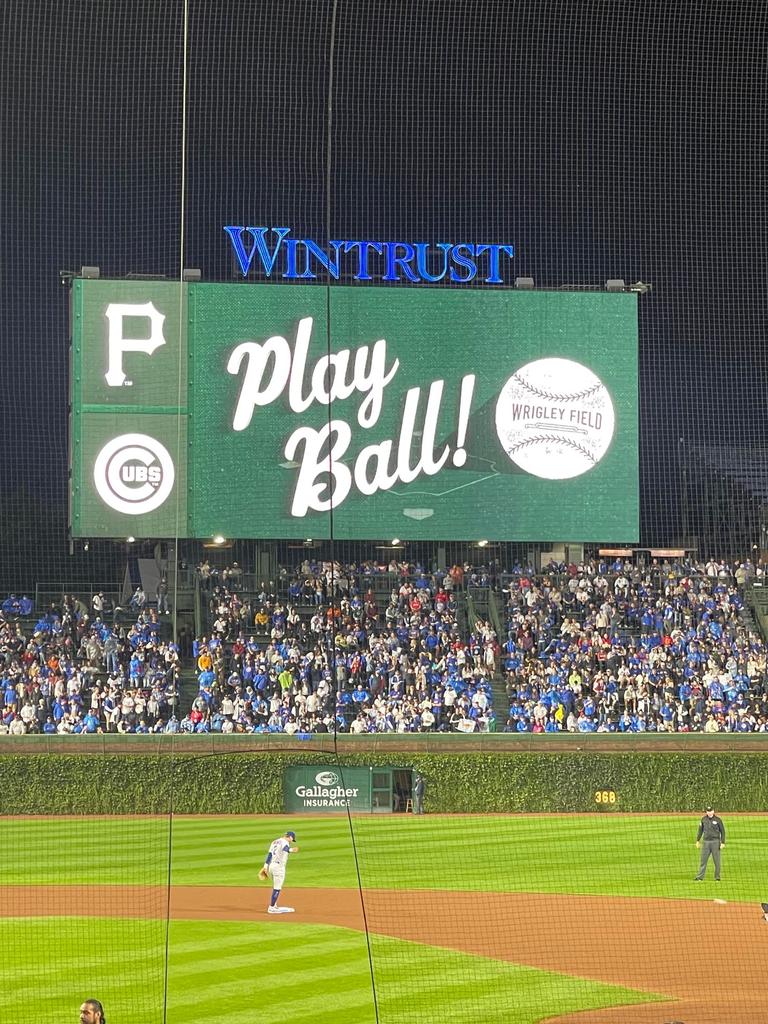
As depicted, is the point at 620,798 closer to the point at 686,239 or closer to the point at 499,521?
the point at 499,521

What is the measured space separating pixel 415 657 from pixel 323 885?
10170 millimetres

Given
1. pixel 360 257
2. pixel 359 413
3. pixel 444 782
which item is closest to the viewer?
pixel 359 413

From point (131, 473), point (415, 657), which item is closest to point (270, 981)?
point (131, 473)

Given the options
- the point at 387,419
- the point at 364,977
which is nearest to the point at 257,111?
the point at 387,419

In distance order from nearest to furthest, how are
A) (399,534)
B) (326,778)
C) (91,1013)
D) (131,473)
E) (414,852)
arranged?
(91,1013) → (414,852) → (131,473) → (326,778) → (399,534)

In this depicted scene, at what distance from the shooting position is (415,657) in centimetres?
2898

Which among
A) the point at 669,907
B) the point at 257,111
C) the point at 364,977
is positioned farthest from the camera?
the point at 257,111

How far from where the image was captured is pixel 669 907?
17703 millimetres

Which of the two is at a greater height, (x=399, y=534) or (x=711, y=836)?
(x=399, y=534)

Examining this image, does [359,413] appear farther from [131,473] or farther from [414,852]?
[414,852]

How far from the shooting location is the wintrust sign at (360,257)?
29016 mm

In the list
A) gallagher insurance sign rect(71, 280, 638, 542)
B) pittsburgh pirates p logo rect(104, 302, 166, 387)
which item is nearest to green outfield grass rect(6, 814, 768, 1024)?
gallagher insurance sign rect(71, 280, 638, 542)

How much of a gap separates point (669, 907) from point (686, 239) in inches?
570

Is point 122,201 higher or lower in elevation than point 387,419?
higher
